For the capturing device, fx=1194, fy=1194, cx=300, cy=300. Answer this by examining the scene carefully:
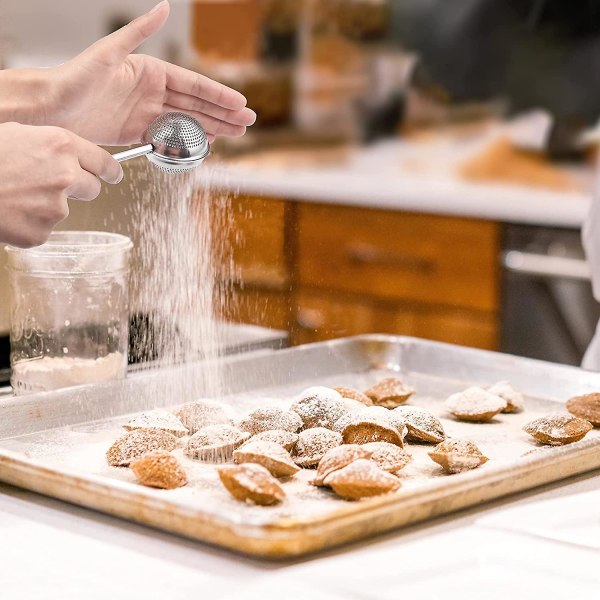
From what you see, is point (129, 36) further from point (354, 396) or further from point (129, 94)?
point (354, 396)

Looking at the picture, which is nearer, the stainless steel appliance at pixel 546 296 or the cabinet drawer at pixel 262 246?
the stainless steel appliance at pixel 546 296

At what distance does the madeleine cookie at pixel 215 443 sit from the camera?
1.13 metres

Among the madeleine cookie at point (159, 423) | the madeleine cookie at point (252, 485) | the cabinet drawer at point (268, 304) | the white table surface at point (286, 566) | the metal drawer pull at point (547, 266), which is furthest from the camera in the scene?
the cabinet drawer at point (268, 304)

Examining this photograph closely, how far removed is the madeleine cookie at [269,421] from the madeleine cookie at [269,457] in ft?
0.30

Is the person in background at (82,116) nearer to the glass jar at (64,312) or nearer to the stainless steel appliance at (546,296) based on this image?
the glass jar at (64,312)

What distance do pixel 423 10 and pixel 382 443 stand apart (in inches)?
99.2

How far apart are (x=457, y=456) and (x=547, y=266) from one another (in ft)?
5.21

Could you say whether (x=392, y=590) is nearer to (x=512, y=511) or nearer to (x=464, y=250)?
(x=512, y=511)

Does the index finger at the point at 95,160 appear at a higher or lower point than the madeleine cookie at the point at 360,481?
higher

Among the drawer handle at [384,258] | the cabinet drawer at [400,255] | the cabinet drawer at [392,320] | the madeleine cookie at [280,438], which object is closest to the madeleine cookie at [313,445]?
the madeleine cookie at [280,438]

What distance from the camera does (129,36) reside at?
125 cm

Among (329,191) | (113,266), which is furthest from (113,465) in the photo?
(329,191)

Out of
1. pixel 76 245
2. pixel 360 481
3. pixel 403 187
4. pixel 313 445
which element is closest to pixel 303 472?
pixel 313 445

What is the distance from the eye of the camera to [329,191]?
Result: 121 inches
